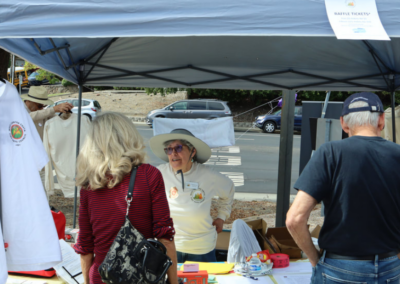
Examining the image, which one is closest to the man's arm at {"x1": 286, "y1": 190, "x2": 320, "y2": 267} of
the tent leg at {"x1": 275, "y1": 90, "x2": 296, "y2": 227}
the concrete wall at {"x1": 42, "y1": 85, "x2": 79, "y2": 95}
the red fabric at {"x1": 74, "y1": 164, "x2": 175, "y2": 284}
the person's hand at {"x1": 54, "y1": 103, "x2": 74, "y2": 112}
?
the red fabric at {"x1": 74, "y1": 164, "x2": 175, "y2": 284}

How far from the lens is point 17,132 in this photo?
188cm

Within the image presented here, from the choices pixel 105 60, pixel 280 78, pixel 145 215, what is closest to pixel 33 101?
pixel 105 60

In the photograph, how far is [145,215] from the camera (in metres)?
1.71

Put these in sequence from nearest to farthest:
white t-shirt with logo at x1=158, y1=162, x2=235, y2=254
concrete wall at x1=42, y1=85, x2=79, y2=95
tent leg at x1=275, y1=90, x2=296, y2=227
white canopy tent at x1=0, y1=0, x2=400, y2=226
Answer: white canopy tent at x1=0, y1=0, x2=400, y2=226 → white t-shirt with logo at x1=158, y1=162, x2=235, y2=254 → tent leg at x1=275, y1=90, x2=296, y2=227 → concrete wall at x1=42, y1=85, x2=79, y2=95

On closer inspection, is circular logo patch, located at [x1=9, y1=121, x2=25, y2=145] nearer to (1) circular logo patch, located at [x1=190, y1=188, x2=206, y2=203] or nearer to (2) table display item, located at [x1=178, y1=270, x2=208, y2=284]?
(2) table display item, located at [x1=178, y1=270, x2=208, y2=284]

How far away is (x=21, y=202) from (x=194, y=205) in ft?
4.48

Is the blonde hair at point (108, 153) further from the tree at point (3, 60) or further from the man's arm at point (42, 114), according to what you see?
the tree at point (3, 60)

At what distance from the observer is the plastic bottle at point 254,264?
2.46 m

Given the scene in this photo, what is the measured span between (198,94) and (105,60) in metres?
23.6

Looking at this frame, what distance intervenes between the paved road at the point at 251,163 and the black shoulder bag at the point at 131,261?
6.38 meters

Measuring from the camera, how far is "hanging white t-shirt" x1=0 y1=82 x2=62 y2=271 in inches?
72.5

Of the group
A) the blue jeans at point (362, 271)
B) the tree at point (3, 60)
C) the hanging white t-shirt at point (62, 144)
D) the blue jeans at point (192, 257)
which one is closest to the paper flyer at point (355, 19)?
the blue jeans at point (362, 271)

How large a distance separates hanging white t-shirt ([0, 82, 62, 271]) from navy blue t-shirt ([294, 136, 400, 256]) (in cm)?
125

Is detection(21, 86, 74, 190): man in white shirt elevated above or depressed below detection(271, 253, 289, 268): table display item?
above
